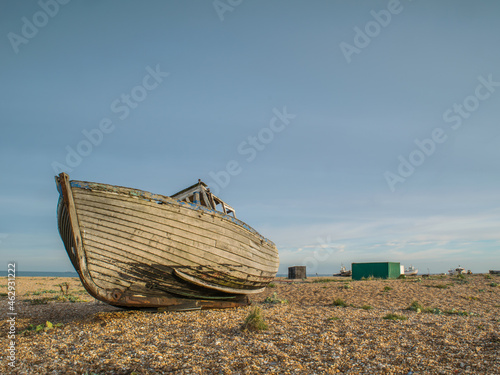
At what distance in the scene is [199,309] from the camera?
10445 mm

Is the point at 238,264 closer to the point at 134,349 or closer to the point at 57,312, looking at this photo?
the point at 134,349

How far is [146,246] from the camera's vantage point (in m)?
8.91

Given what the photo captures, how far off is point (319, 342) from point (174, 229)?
464 centimetres

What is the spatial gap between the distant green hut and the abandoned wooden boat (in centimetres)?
2547

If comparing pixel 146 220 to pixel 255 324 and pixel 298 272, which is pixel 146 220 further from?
pixel 298 272

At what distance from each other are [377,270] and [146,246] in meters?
28.9

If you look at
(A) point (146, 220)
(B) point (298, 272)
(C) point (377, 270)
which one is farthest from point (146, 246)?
(B) point (298, 272)

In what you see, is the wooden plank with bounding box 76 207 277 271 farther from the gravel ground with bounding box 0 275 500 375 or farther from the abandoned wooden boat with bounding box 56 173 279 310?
the gravel ground with bounding box 0 275 500 375

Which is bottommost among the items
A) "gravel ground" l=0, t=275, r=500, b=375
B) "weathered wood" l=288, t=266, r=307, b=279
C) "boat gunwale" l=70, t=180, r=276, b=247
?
"gravel ground" l=0, t=275, r=500, b=375

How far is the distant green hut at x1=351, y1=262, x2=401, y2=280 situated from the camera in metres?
32.2

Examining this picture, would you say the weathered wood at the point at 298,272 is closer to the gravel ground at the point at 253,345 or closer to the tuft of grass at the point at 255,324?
the gravel ground at the point at 253,345

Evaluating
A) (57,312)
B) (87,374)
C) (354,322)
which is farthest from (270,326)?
(57,312)

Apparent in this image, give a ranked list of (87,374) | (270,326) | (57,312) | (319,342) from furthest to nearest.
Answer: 1. (57,312)
2. (270,326)
3. (319,342)
4. (87,374)

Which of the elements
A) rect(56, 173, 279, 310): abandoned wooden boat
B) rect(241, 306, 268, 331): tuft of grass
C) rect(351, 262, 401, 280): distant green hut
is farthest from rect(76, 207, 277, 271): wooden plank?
rect(351, 262, 401, 280): distant green hut
